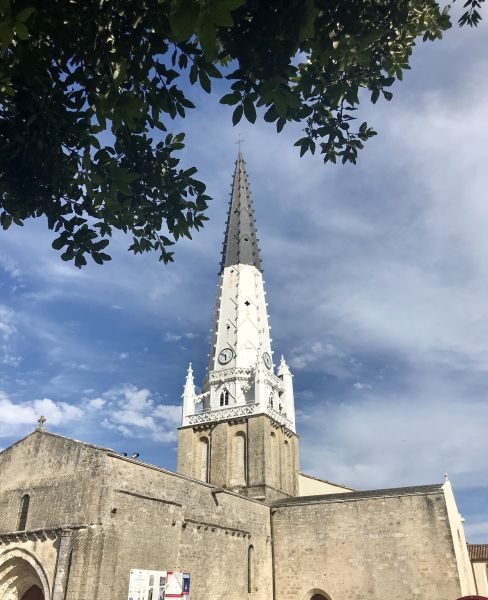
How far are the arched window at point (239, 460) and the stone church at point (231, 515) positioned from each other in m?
0.08

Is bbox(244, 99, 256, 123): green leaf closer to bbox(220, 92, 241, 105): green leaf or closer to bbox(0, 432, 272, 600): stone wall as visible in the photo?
bbox(220, 92, 241, 105): green leaf

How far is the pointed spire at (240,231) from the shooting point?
40.4 meters

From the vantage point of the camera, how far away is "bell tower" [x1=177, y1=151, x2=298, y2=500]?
103ft

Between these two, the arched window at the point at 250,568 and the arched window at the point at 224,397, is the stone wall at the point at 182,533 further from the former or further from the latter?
the arched window at the point at 224,397

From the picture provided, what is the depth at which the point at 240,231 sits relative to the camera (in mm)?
41656

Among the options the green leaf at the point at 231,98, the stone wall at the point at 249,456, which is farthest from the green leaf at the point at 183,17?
the stone wall at the point at 249,456

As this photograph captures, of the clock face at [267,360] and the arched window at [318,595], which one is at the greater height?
the clock face at [267,360]

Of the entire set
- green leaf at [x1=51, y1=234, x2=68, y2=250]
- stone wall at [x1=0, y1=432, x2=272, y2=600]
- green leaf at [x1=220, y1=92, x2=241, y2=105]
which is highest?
green leaf at [x1=220, y1=92, x2=241, y2=105]

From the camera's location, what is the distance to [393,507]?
86.8 feet

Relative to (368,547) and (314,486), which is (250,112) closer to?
(368,547)

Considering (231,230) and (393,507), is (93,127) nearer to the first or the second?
(393,507)

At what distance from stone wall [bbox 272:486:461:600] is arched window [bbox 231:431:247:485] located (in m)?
3.24

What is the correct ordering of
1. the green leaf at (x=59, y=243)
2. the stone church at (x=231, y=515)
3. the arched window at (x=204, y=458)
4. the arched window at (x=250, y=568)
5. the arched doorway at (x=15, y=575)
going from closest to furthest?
the green leaf at (x=59, y=243) < the stone church at (x=231, y=515) < the arched doorway at (x=15, y=575) < the arched window at (x=250, y=568) < the arched window at (x=204, y=458)

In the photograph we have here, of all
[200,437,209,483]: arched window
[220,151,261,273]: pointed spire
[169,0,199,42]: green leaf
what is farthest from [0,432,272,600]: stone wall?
[220,151,261,273]: pointed spire
